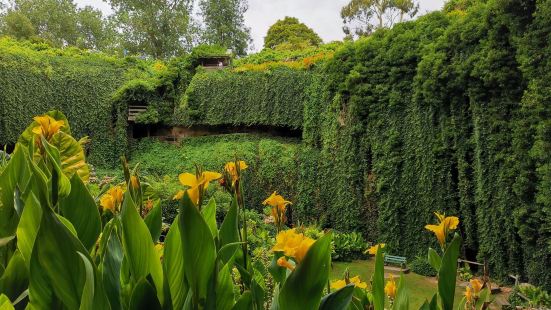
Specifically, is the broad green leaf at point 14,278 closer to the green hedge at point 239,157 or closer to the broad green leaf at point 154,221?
the broad green leaf at point 154,221

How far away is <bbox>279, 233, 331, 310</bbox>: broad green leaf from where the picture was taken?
76 cm

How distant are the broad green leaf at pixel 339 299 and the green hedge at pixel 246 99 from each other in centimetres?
1305

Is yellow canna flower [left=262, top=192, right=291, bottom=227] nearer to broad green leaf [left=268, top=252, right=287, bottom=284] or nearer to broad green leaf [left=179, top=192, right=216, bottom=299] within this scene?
broad green leaf [left=268, top=252, right=287, bottom=284]

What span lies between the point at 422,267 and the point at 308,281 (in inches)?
348

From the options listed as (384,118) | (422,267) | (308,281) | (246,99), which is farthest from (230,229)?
(246,99)

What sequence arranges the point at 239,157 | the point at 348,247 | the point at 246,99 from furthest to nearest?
1. the point at 246,99
2. the point at 239,157
3. the point at 348,247

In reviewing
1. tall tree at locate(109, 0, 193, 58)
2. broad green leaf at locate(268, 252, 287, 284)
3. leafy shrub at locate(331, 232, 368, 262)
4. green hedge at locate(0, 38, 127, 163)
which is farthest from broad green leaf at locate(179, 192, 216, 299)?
tall tree at locate(109, 0, 193, 58)

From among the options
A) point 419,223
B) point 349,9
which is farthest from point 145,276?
point 349,9

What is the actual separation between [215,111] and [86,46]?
19.4 metres

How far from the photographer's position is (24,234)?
33.3 inches

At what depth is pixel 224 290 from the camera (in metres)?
0.96

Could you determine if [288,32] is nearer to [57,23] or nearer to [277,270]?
[57,23]

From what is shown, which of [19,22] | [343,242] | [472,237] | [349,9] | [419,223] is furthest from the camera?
[349,9]

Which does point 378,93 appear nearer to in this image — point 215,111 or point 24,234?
point 215,111
